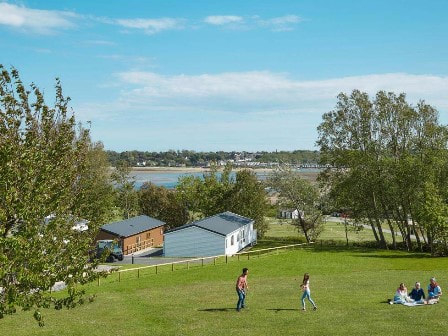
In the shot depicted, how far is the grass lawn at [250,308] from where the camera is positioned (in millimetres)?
23109

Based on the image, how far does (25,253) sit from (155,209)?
7745 cm

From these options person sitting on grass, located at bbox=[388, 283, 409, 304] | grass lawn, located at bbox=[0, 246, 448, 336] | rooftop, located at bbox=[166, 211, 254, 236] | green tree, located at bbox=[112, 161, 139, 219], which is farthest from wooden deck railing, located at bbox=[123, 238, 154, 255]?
person sitting on grass, located at bbox=[388, 283, 409, 304]

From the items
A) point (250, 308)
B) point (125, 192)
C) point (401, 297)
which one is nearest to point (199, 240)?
point (250, 308)

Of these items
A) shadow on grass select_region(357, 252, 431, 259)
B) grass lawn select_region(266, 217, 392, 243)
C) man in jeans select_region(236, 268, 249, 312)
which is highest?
man in jeans select_region(236, 268, 249, 312)

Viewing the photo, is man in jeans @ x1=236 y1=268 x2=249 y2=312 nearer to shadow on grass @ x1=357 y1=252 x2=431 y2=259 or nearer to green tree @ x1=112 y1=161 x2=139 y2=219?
shadow on grass @ x1=357 y1=252 x2=431 y2=259

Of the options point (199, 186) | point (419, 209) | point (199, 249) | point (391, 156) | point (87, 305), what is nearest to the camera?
point (87, 305)

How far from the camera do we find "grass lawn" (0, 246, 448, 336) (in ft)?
75.8

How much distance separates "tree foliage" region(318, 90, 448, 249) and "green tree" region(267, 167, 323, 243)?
666 cm

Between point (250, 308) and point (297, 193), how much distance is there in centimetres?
4914

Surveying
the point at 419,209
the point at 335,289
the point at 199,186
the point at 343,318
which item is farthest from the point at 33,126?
the point at 199,186

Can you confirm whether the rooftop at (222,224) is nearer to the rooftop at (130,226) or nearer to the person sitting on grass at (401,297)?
the rooftop at (130,226)

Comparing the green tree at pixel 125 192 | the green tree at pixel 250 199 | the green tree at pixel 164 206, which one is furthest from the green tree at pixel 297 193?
the green tree at pixel 125 192

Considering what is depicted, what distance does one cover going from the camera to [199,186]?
91.4 m

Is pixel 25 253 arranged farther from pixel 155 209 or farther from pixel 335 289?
pixel 155 209
